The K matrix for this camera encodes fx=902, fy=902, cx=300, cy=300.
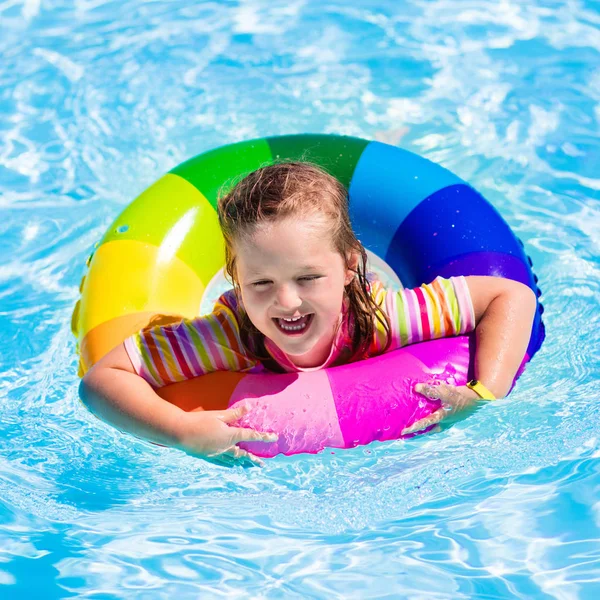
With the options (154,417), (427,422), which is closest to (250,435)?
(154,417)

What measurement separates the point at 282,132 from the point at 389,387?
2645mm

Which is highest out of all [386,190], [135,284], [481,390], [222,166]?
[222,166]

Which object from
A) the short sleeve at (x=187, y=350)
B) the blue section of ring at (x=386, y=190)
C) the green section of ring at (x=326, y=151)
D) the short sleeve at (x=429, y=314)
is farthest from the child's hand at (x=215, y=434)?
the green section of ring at (x=326, y=151)

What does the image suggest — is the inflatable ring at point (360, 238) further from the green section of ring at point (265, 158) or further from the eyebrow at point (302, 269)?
the eyebrow at point (302, 269)

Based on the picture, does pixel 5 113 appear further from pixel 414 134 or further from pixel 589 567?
pixel 589 567

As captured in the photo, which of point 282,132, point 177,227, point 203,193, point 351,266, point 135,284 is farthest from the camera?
point 282,132

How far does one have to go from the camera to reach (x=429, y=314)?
2.96m

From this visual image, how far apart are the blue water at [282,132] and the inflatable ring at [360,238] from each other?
0.32 meters

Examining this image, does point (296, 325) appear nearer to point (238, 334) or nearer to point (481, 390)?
point (238, 334)

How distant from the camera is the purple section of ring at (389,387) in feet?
9.09

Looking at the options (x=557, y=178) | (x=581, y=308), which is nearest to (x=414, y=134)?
(x=557, y=178)

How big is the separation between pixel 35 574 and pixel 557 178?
3.17 meters

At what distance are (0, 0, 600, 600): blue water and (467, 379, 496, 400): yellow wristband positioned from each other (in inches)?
13.6

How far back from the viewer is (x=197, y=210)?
3.54 m
